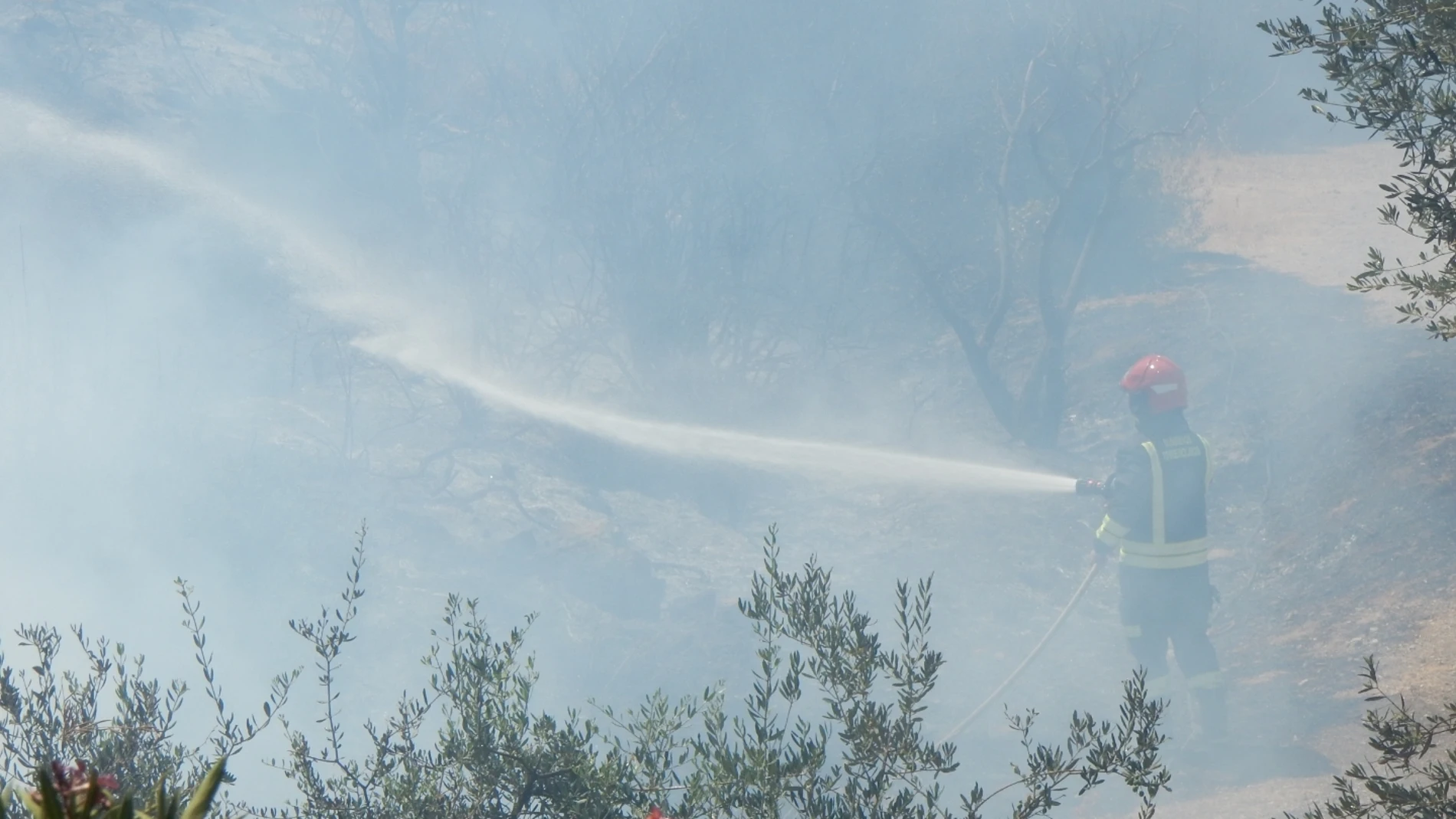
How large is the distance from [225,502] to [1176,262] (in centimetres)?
1355

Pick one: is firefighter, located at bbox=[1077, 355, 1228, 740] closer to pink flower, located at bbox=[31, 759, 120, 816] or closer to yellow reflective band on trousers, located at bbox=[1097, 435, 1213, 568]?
yellow reflective band on trousers, located at bbox=[1097, 435, 1213, 568]

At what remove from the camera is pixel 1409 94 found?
3053mm

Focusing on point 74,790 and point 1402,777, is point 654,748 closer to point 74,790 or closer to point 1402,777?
point 1402,777

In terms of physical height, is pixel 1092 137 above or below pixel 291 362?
above

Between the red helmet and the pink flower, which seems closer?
the pink flower

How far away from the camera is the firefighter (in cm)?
790

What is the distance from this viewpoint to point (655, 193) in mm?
16766

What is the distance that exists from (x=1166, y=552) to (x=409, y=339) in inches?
450

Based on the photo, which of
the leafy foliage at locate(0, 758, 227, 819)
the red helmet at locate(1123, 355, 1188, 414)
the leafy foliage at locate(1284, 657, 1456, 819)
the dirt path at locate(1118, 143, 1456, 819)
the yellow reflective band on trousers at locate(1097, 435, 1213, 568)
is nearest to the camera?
the leafy foliage at locate(0, 758, 227, 819)

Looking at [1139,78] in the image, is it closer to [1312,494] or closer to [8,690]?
[1312,494]

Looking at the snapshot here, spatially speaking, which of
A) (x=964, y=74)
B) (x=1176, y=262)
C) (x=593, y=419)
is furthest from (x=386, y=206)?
(x=1176, y=262)

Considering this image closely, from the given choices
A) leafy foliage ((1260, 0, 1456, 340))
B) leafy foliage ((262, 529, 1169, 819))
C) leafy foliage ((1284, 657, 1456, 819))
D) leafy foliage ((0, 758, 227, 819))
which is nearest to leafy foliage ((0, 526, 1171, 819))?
leafy foliage ((262, 529, 1169, 819))

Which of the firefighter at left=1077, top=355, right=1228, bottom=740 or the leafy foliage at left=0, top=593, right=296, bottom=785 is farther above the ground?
the firefighter at left=1077, top=355, right=1228, bottom=740

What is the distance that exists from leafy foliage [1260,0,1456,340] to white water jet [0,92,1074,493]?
363 inches
